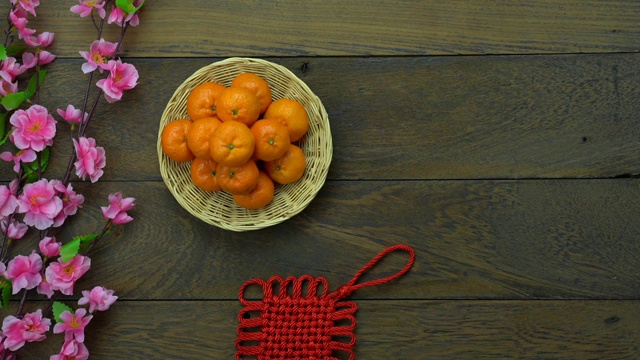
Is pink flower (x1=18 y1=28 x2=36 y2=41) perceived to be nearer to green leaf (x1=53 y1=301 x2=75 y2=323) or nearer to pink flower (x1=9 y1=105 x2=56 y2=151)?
pink flower (x1=9 y1=105 x2=56 y2=151)

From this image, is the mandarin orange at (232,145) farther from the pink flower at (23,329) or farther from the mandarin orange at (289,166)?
the pink flower at (23,329)

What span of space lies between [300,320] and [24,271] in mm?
479

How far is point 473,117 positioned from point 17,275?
85 cm

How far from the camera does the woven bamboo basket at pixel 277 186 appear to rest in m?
1.05

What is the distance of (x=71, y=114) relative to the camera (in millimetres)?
1105

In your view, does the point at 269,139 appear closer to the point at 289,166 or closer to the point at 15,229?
the point at 289,166

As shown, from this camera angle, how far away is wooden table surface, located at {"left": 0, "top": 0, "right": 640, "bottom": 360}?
1080 millimetres

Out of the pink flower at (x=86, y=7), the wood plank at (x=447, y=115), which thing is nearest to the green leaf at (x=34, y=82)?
the wood plank at (x=447, y=115)

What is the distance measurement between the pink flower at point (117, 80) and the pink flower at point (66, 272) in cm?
29

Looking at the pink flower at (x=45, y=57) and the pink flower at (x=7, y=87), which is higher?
the pink flower at (x=45, y=57)

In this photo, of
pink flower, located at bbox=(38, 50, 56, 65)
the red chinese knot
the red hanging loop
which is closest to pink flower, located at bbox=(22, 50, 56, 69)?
pink flower, located at bbox=(38, 50, 56, 65)

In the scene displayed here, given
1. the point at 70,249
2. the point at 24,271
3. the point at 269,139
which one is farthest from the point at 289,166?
the point at 24,271

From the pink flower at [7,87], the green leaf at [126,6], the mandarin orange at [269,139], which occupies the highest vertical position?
the mandarin orange at [269,139]

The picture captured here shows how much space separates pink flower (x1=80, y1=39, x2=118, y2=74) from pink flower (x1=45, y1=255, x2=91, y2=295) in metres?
0.33
